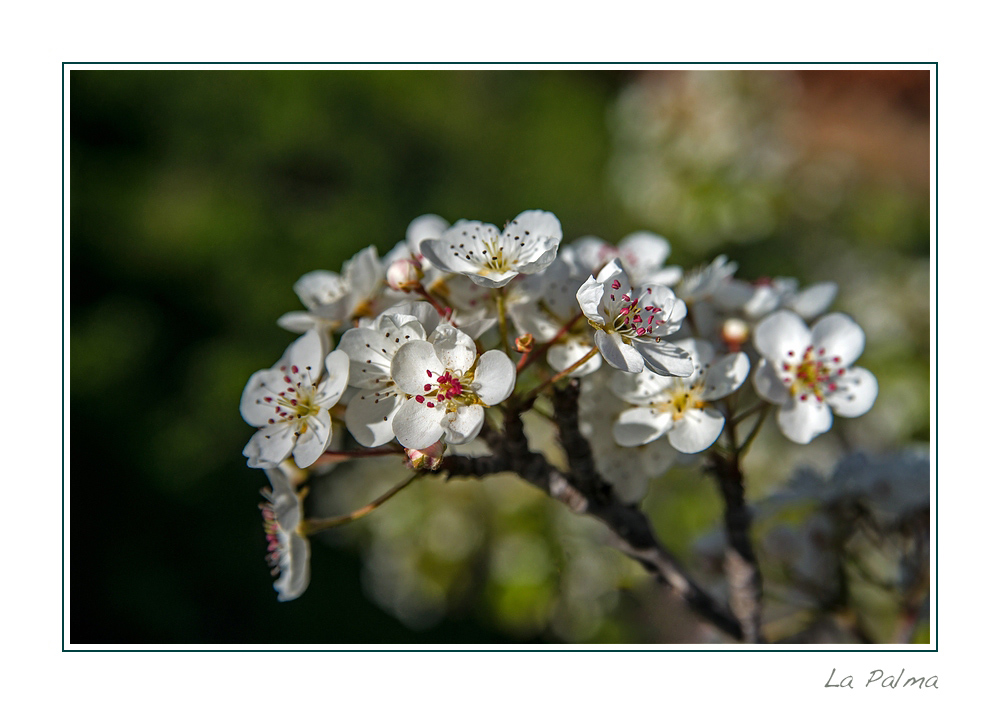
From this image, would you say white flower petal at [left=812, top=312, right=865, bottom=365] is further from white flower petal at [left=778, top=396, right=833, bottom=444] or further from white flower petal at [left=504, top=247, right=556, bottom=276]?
white flower petal at [left=504, top=247, right=556, bottom=276]

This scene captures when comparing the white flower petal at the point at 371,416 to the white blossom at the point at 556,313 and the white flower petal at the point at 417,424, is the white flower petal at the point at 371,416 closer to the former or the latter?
the white flower petal at the point at 417,424

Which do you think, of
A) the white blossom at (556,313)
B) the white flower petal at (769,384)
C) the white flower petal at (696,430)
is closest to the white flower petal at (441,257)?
the white blossom at (556,313)

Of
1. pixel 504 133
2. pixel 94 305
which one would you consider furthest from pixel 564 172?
pixel 94 305

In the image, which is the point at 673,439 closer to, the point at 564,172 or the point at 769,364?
the point at 769,364

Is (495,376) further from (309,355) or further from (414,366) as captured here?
(309,355)
